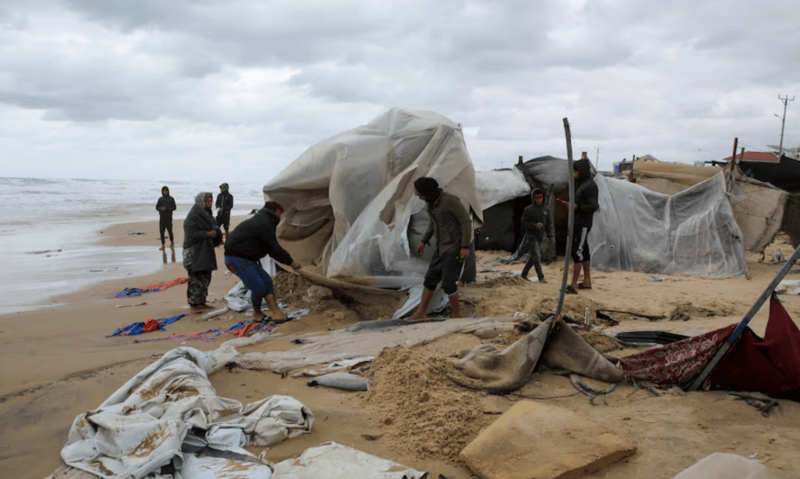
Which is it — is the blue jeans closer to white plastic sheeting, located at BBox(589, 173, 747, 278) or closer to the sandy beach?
the sandy beach

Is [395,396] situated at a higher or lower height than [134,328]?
higher

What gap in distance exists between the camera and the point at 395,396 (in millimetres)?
3389

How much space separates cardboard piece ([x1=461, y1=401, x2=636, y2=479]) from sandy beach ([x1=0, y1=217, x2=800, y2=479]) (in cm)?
9

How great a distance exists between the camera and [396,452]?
109 inches

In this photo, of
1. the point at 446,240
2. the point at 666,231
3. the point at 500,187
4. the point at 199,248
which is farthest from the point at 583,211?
the point at 199,248

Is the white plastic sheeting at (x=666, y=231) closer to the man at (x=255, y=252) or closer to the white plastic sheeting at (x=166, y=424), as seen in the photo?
the man at (x=255, y=252)

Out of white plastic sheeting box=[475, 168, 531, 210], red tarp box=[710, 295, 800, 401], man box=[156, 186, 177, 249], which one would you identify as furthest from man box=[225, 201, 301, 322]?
man box=[156, 186, 177, 249]

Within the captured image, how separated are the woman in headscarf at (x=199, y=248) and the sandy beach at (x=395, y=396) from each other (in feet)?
1.47

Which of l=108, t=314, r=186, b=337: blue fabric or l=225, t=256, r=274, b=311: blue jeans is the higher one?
l=225, t=256, r=274, b=311: blue jeans

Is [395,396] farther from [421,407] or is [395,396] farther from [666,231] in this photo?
[666,231]

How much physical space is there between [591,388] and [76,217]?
88.7 feet

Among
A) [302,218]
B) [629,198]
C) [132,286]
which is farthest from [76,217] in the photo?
[629,198]

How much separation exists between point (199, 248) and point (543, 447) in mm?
5114

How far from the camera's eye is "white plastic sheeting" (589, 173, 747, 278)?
932 centimetres
